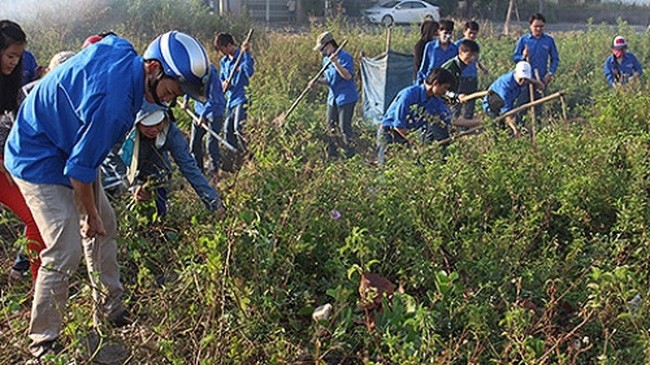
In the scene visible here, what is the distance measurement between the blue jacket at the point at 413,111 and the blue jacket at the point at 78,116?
2855mm

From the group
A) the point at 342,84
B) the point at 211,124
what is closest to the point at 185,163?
the point at 211,124

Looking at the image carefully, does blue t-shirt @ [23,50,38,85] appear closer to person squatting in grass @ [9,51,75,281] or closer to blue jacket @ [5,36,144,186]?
person squatting in grass @ [9,51,75,281]

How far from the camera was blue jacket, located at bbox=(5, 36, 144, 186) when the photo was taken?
2.97m

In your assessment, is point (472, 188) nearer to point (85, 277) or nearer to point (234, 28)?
point (85, 277)

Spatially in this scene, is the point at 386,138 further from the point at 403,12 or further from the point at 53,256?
the point at 403,12

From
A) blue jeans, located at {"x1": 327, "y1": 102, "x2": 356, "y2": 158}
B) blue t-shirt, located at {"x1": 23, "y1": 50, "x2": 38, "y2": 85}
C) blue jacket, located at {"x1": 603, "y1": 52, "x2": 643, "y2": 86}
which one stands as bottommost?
blue jeans, located at {"x1": 327, "y1": 102, "x2": 356, "y2": 158}

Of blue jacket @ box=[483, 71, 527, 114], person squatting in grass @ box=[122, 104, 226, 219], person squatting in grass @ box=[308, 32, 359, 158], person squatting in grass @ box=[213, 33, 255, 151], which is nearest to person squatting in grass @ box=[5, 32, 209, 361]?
person squatting in grass @ box=[122, 104, 226, 219]

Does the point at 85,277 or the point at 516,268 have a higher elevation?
the point at 516,268

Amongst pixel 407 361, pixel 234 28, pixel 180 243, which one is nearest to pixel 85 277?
pixel 180 243

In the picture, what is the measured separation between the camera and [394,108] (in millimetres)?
5812

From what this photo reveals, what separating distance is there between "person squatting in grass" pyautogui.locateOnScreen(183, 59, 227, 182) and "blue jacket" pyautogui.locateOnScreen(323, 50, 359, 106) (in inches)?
52.1

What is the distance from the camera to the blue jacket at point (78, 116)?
9.75ft

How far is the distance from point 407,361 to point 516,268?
115 cm

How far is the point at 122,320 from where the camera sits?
12.2ft
